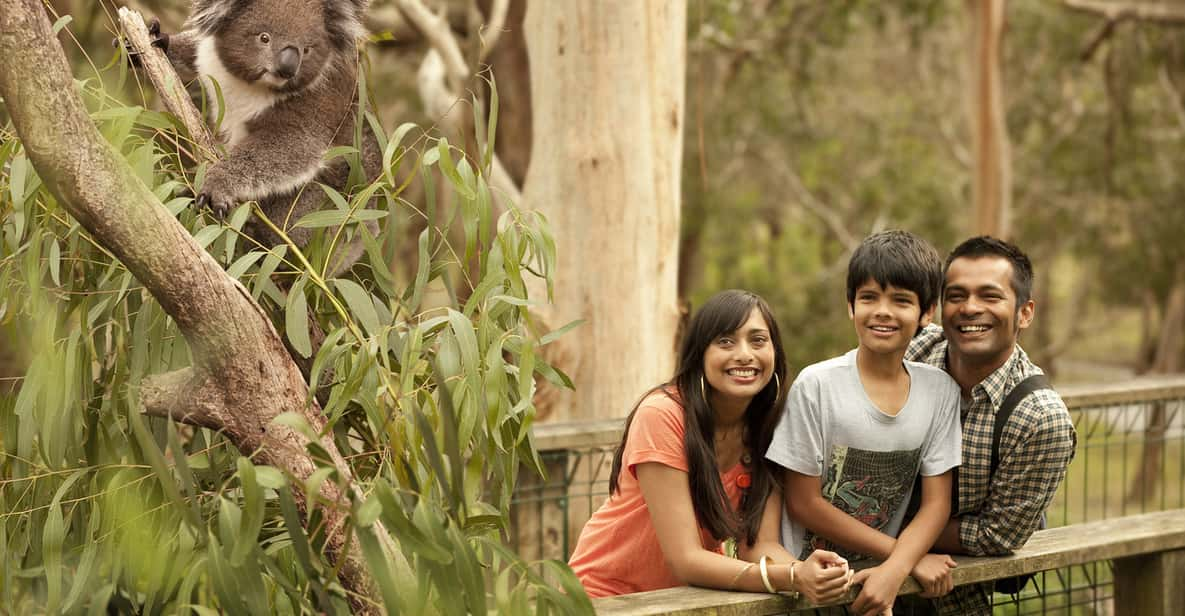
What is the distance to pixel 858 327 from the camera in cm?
223

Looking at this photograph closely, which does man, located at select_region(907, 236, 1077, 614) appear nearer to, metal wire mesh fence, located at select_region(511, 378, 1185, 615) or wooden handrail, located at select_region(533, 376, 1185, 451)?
metal wire mesh fence, located at select_region(511, 378, 1185, 615)

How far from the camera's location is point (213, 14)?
90.3 inches

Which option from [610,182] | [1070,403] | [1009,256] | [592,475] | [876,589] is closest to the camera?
[876,589]

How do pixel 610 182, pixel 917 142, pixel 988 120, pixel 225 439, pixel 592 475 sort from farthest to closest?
pixel 917 142 → pixel 988 120 → pixel 610 182 → pixel 592 475 → pixel 225 439

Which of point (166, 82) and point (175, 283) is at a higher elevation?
point (166, 82)

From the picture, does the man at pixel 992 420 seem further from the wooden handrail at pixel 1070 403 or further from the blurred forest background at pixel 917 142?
the blurred forest background at pixel 917 142

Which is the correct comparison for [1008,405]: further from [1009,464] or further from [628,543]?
[628,543]

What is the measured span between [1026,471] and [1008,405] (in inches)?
4.7

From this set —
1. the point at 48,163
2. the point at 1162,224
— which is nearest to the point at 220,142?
the point at 48,163

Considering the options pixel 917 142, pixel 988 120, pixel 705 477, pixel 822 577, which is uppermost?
pixel 988 120

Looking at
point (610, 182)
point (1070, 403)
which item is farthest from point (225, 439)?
point (1070, 403)

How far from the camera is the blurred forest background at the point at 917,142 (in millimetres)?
10523

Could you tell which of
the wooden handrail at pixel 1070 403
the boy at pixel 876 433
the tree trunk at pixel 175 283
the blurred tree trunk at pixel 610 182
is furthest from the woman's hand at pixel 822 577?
the blurred tree trunk at pixel 610 182

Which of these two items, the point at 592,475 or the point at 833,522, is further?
the point at 592,475
